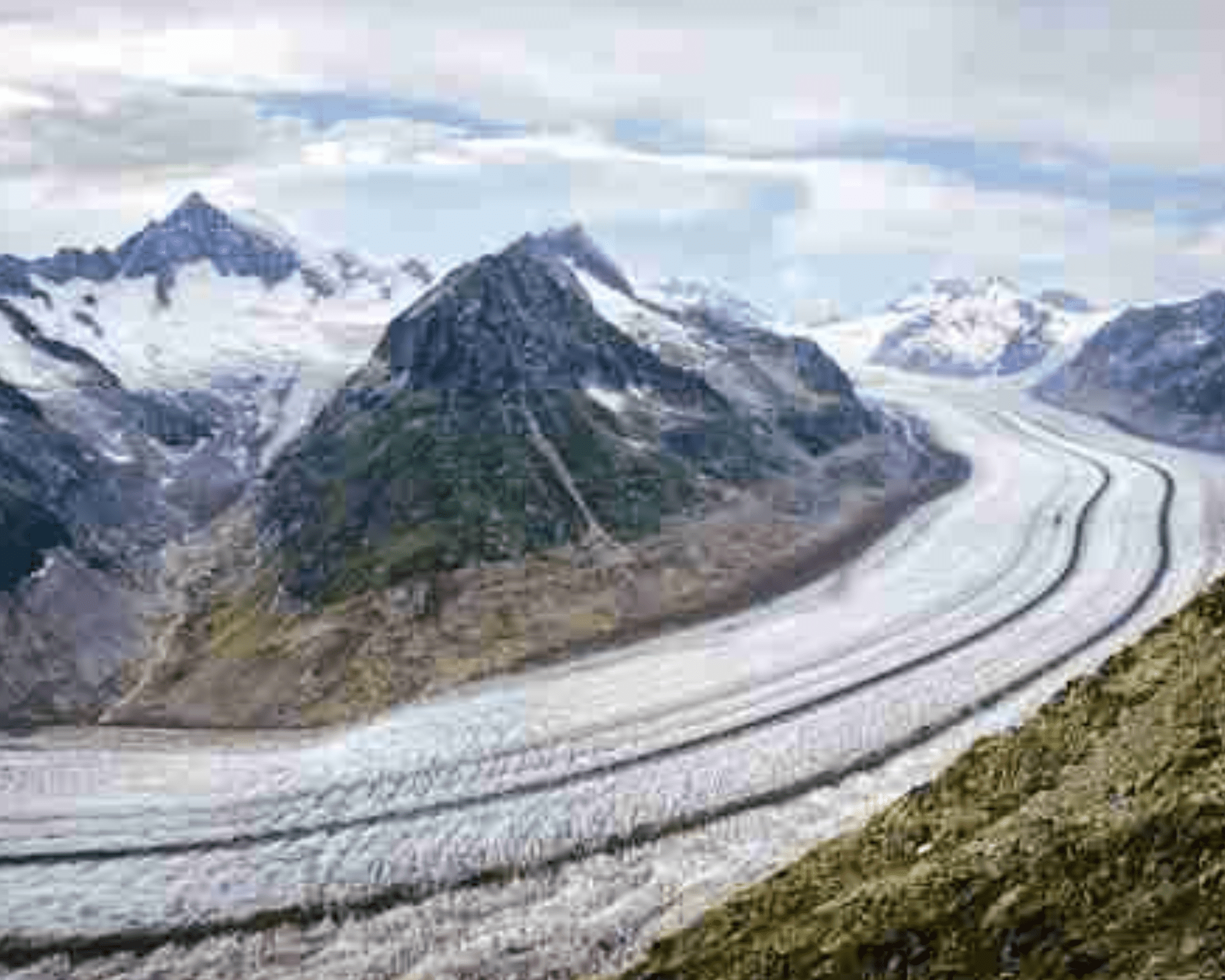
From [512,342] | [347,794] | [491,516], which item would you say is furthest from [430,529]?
[347,794]

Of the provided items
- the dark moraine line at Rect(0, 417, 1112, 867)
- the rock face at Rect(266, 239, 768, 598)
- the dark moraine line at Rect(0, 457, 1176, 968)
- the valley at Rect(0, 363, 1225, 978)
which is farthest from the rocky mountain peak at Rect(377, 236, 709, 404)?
the dark moraine line at Rect(0, 457, 1176, 968)

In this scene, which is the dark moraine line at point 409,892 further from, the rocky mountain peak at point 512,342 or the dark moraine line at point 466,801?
the rocky mountain peak at point 512,342

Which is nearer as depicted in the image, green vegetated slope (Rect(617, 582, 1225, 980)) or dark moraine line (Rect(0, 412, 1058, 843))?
green vegetated slope (Rect(617, 582, 1225, 980))

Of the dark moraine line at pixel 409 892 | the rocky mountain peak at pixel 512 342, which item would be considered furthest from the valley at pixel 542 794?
the rocky mountain peak at pixel 512 342

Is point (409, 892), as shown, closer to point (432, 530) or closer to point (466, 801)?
point (466, 801)

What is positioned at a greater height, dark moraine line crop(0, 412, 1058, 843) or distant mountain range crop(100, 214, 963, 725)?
dark moraine line crop(0, 412, 1058, 843)

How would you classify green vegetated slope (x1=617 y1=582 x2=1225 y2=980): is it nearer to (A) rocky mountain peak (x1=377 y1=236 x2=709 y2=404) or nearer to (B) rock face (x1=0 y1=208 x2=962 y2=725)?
(B) rock face (x1=0 y1=208 x2=962 y2=725)

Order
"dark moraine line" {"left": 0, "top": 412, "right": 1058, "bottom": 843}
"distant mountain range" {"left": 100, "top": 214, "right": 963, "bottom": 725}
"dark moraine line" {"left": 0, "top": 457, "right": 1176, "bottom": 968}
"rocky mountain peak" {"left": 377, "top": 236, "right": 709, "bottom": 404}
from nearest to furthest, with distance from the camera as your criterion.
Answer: "dark moraine line" {"left": 0, "top": 457, "right": 1176, "bottom": 968} → "dark moraine line" {"left": 0, "top": 412, "right": 1058, "bottom": 843} → "distant mountain range" {"left": 100, "top": 214, "right": 963, "bottom": 725} → "rocky mountain peak" {"left": 377, "top": 236, "right": 709, "bottom": 404}

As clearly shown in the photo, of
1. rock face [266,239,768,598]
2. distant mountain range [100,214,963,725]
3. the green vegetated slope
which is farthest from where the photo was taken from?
rock face [266,239,768,598]

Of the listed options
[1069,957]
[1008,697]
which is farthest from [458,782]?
[1069,957]
